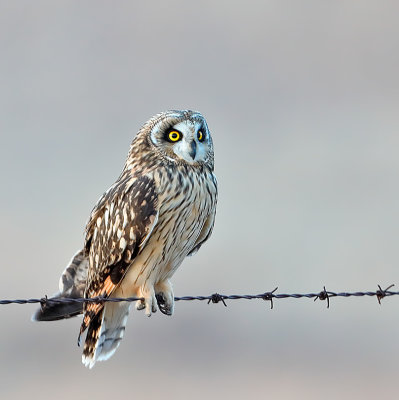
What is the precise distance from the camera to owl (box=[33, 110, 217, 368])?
33.7 feet

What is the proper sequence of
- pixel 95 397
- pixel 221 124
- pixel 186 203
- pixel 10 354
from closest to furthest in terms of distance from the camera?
pixel 186 203
pixel 95 397
pixel 10 354
pixel 221 124

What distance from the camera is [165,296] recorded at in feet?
35.6

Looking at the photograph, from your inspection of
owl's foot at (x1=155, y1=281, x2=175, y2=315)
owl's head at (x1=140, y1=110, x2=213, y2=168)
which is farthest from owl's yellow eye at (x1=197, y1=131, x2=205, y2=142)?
owl's foot at (x1=155, y1=281, x2=175, y2=315)

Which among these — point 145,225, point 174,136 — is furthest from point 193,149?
point 145,225

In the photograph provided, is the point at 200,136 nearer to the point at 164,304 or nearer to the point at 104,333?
the point at 164,304

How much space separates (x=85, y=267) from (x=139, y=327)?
16293 mm

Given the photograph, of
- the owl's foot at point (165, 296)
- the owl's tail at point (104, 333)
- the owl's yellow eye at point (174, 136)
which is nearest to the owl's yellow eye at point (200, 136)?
the owl's yellow eye at point (174, 136)

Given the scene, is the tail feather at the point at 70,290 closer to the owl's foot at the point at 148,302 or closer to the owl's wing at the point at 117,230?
the owl's wing at the point at 117,230

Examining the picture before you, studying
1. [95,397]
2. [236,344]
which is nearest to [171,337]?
[236,344]

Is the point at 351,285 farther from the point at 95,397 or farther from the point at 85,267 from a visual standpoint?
the point at 85,267

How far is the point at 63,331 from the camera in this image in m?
27.1

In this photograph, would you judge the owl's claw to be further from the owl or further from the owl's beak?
the owl's beak

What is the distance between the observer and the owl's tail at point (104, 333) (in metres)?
10.7

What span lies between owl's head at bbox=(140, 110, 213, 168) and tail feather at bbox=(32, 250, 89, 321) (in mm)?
987
